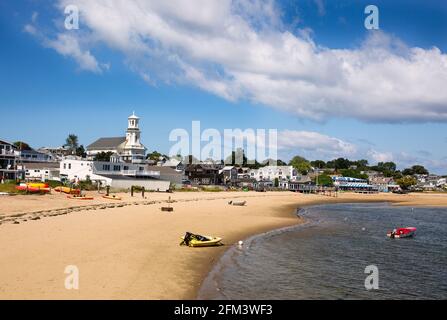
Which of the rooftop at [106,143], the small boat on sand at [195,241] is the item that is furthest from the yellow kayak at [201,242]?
the rooftop at [106,143]

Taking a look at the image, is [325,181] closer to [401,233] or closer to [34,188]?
[34,188]

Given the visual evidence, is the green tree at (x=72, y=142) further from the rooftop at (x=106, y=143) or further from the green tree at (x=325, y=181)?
the green tree at (x=325, y=181)

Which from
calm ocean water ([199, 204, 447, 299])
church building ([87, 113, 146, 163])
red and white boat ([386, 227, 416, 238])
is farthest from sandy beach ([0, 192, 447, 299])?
church building ([87, 113, 146, 163])

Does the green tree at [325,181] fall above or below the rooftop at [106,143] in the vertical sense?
below

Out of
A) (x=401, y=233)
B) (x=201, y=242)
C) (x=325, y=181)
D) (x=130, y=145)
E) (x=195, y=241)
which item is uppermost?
(x=130, y=145)

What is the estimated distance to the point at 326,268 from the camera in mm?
25922

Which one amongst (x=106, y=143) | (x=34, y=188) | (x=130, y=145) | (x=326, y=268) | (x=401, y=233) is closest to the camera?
(x=326, y=268)

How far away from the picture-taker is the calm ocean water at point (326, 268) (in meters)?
20.5

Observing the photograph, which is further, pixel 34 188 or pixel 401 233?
pixel 34 188

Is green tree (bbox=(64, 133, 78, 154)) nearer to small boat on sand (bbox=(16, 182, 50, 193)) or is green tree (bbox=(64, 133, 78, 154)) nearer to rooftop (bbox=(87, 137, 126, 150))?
rooftop (bbox=(87, 137, 126, 150))

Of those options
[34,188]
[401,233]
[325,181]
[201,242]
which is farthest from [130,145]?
[201,242]
